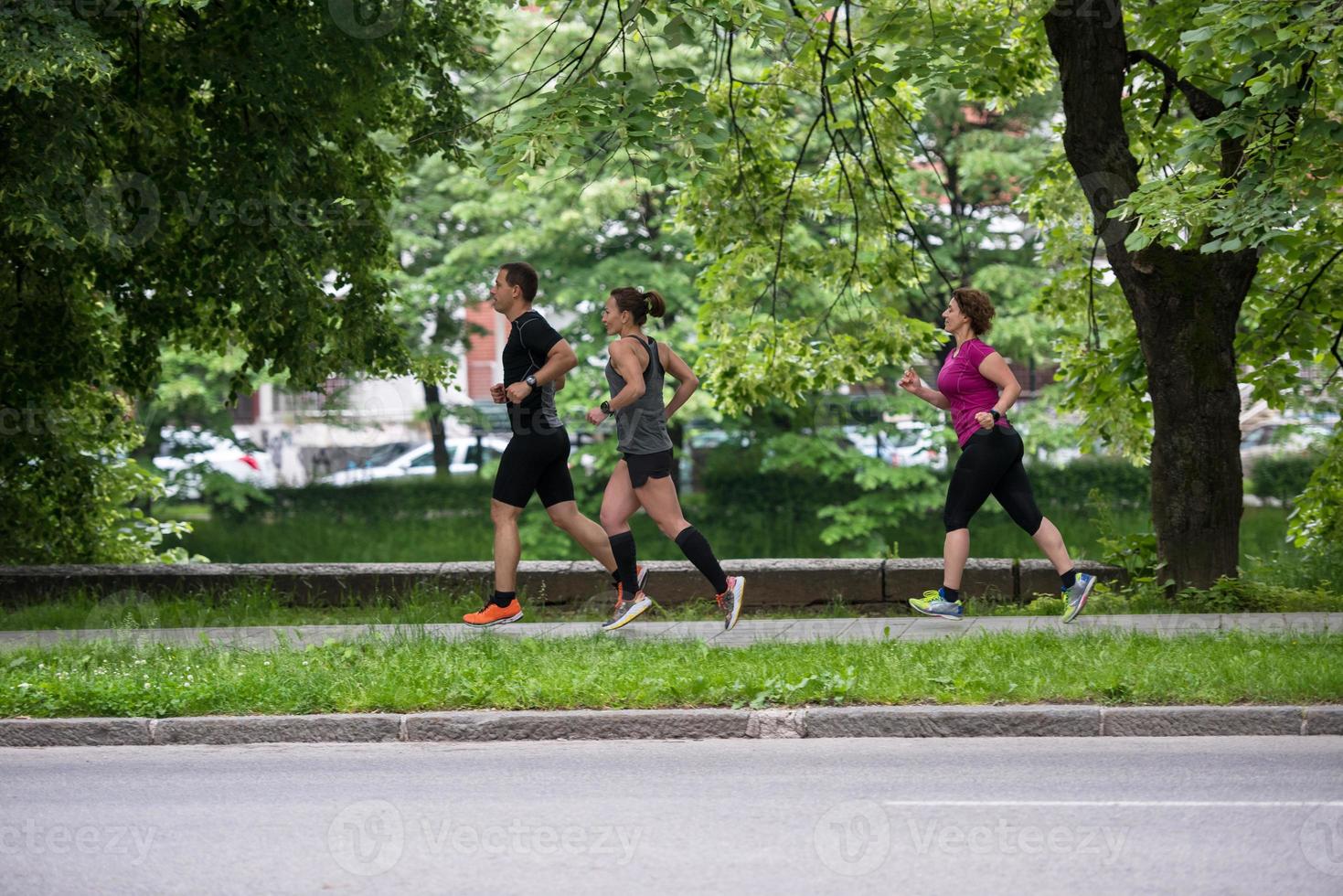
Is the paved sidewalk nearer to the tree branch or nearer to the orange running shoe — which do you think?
the orange running shoe

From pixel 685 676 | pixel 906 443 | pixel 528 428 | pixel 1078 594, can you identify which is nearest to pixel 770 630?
pixel 1078 594

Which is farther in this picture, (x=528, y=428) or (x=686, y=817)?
(x=528, y=428)

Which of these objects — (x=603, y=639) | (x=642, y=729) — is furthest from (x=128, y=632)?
(x=642, y=729)

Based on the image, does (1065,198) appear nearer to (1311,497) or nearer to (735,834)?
(1311,497)

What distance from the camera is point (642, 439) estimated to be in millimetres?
9328

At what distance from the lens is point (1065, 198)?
15.0 meters

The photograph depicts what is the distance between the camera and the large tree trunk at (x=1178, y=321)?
11.3 m

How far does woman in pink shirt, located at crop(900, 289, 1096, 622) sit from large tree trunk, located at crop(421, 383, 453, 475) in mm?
20839

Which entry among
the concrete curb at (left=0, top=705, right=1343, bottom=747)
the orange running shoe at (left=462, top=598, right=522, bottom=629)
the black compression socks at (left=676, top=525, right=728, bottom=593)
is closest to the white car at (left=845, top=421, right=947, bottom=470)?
the black compression socks at (left=676, top=525, right=728, bottom=593)

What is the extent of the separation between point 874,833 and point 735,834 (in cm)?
48

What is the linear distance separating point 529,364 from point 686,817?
161 inches

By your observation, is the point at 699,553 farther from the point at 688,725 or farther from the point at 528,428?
the point at 688,725

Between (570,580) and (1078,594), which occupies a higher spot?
(1078,594)

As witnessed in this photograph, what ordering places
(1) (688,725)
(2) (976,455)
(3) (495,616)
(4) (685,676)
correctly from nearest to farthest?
(1) (688,725)
(4) (685,676)
(2) (976,455)
(3) (495,616)
